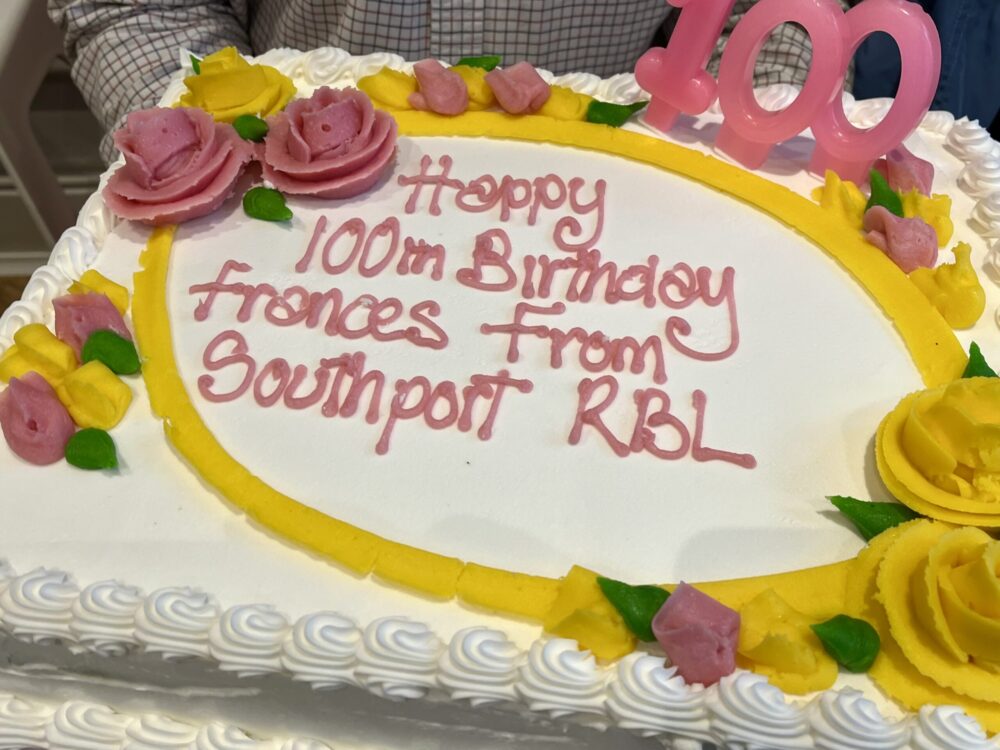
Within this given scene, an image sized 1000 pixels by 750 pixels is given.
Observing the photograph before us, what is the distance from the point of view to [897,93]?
1.61 m

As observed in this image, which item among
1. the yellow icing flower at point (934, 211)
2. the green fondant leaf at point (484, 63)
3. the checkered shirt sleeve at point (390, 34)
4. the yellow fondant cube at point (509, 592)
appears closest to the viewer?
the yellow fondant cube at point (509, 592)

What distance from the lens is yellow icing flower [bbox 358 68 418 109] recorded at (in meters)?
1.92

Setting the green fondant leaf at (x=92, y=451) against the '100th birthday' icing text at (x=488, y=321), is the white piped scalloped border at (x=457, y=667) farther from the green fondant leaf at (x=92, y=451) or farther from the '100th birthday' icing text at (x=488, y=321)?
the '100th birthday' icing text at (x=488, y=321)

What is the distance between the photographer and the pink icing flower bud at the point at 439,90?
1876mm

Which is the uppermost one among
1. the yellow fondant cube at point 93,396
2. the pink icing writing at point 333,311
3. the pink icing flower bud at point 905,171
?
the pink icing flower bud at point 905,171

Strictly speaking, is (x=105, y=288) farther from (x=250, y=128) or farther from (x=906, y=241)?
(x=906, y=241)

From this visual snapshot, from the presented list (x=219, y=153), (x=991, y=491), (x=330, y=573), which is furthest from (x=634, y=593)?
(x=219, y=153)

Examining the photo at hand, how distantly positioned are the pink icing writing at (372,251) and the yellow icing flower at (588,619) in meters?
0.68

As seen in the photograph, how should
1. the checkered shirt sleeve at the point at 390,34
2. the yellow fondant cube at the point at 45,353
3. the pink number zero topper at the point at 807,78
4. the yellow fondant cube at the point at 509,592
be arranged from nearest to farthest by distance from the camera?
the yellow fondant cube at the point at 509,592 → the yellow fondant cube at the point at 45,353 → the pink number zero topper at the point at 807,78 → the checkered shirt sleeve at the point at 390,34

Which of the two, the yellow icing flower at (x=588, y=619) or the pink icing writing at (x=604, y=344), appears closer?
the yellow icing flower at (x=588, y=619)

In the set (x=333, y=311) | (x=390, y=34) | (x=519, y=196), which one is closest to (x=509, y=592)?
(x=333, y=311)

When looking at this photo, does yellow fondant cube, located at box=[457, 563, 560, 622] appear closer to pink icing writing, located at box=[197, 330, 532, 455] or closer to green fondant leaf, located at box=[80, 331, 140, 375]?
pink icing writing, located at box=[197, 330, 532, 455]

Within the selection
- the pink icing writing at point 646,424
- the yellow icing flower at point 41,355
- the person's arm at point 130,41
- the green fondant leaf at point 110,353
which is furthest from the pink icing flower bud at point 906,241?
the person's arm at point 130,41

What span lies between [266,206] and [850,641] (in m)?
1.29
